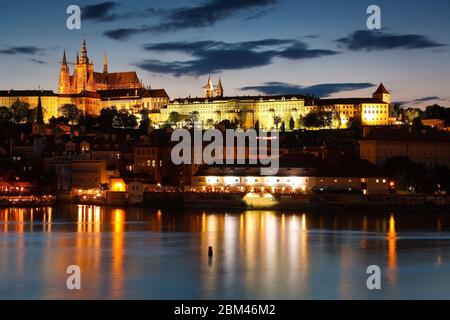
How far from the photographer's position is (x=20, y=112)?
8250 centimetres

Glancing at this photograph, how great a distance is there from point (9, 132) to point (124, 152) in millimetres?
20148

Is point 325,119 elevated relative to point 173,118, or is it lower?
lower

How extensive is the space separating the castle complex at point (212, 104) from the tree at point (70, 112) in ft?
5.00

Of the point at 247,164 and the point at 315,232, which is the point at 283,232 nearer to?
the point at 315,232

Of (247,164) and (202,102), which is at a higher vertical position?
(202,102)

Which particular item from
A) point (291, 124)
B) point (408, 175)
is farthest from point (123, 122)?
point (408, 175)

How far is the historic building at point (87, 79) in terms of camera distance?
107 metres

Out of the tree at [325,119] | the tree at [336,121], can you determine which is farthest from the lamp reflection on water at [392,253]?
the tree at [336,121]

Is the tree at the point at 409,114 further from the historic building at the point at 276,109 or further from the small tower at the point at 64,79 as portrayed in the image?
the small tower at the point at 64,79

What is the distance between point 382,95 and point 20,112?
31.3m

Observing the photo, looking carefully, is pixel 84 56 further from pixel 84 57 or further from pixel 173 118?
pixel 173 118

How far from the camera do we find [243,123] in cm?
8669

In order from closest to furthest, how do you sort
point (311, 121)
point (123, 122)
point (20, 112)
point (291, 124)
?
point (311, 121)
point (291, 124)
point (123, 122)
point (20, 112)
